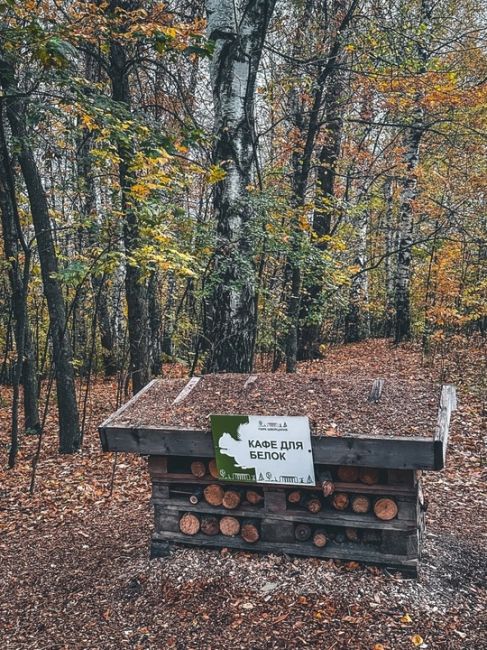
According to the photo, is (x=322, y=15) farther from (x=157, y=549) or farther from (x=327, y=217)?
(x=157, y=549)

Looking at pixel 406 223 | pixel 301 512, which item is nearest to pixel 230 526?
pixel 301 512

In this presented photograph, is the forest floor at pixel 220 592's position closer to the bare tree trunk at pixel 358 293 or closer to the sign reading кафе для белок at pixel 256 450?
the sign reading кафе для белок at pixel 256 450

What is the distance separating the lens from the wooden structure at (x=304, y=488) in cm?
327

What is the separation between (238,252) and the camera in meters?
5.25

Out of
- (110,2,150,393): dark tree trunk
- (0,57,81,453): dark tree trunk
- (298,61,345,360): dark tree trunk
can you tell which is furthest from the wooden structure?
(298,61,345,360): dark tree trunk

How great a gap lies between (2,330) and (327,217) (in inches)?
374

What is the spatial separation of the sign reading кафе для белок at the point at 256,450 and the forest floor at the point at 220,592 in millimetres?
686

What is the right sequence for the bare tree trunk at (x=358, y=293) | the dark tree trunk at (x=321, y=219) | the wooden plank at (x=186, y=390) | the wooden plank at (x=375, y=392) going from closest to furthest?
the wooden plank at (x=375, y=392), the wooden plank at (x=186, y=390), the dark tree trunk at (x=321, y=219), the bare tree trunk at (x=358, y=293)

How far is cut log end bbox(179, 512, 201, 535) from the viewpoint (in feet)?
12.7

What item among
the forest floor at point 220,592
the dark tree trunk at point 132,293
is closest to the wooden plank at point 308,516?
the forest floor at point 220,592

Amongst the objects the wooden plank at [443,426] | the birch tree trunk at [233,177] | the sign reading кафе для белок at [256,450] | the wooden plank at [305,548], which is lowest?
the wooden plank at [305,548]

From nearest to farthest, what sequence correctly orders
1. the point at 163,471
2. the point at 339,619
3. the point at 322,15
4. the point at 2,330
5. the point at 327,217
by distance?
the point at 339,619, the point at 163,471, the point at 322,15, the point at 327,217, the point at 2,330

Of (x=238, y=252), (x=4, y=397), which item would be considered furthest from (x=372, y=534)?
(x=4, y=397)

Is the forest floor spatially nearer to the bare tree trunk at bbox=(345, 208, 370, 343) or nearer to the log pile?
the log pile
